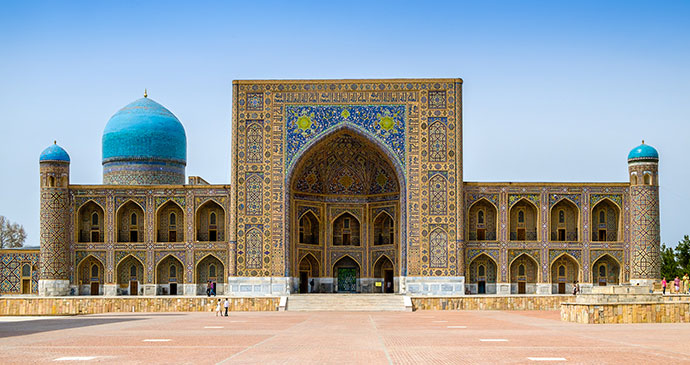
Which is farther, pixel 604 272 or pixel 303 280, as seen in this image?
pixel 303 280

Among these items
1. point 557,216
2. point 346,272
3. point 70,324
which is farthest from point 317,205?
point 70,324

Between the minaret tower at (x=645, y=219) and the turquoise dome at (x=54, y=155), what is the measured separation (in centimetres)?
2183

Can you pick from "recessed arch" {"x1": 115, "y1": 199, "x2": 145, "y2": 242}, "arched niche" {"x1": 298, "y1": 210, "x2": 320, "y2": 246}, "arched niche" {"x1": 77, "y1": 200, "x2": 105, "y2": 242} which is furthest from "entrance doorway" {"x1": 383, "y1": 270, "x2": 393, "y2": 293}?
"arched niche" {"x1": 77, "y1": 200, "x2": 105, "y2": 242}

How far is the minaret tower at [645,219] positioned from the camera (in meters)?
32.1

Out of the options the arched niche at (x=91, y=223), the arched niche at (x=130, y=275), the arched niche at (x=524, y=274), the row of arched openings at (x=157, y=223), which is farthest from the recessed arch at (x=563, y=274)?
the arched niche at (x=91, y=223)

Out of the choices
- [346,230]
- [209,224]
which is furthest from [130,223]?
[346,230]

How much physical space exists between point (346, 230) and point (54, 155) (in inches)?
462

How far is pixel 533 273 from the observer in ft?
109

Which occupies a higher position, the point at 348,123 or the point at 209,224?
the point at 348,123

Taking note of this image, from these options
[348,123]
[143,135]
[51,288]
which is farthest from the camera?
[143,135]

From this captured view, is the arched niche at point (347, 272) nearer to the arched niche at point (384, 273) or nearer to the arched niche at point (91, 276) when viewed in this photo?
the arched niche at point (384, 273)

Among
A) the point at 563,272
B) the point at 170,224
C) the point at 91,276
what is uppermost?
the point at 170,224

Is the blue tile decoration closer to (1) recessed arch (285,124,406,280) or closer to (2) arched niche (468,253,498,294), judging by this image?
(1) recessed arch (285,124,406,280)

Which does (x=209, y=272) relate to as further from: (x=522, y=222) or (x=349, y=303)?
(x=522, y=222)
